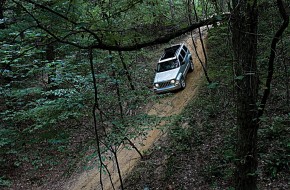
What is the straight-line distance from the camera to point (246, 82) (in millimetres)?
4496

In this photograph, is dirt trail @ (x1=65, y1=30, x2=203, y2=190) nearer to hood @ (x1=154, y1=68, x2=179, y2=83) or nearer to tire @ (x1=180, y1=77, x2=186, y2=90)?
tire @ (x1=180, y1=77, x2=186, y2=90)

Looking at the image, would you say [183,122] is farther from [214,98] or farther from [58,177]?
[58,177]

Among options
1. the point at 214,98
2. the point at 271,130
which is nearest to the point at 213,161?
the point at 271,130

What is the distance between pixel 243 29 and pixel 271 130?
18.3ft

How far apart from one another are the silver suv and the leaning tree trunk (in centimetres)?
982

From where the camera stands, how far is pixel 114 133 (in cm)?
831

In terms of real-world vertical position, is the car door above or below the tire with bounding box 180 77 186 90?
above

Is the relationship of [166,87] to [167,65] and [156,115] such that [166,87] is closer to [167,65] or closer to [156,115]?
[167,65]

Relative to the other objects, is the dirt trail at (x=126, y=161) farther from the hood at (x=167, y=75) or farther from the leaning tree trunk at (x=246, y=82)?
the leaning tree trunk at (x=246, y=82)

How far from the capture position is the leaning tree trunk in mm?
4242

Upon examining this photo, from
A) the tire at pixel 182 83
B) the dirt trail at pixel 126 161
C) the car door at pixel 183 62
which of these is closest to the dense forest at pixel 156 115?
the dirt trail at pixel 126 161

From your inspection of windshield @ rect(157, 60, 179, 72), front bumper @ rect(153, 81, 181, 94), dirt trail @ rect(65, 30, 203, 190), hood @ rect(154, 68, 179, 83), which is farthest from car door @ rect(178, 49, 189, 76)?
dirt trail @ rect(65, 30, 203, 190)

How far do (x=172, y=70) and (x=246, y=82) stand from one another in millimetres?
10607

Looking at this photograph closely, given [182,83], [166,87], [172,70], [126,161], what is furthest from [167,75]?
[126,161]
